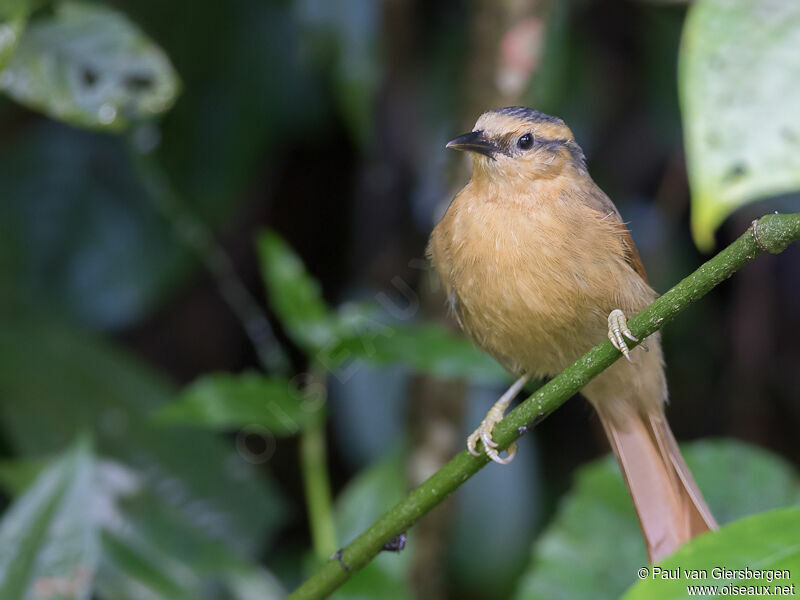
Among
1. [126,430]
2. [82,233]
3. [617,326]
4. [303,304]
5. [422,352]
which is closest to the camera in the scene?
[617,326]

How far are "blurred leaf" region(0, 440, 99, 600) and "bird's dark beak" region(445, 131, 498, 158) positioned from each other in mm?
1011

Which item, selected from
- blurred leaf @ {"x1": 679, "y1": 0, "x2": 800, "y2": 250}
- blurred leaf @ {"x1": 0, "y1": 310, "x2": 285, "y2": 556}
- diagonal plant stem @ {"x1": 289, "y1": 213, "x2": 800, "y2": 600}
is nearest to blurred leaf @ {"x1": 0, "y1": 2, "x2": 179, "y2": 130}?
blurred leaf @ {"x1": 0, "y1": 310, "x2": 285, "y2": 556}

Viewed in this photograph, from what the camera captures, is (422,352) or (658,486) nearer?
(658,486)

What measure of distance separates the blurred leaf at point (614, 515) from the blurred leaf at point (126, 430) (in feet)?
3.09

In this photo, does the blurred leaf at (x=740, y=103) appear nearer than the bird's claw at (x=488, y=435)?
Yes

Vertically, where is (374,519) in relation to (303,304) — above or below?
below

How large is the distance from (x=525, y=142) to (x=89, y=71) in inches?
41.3

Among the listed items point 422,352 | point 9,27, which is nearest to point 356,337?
point 422,352

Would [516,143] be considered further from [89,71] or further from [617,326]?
[89,71]

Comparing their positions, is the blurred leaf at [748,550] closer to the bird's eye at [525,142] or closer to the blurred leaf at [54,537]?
the bird's eye at [525,142]

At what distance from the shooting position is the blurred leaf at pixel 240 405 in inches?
78.9

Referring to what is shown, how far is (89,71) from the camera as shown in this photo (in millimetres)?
2117

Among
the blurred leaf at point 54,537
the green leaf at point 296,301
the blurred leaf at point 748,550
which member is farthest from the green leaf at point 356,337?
the blurred leaf at point 748,550

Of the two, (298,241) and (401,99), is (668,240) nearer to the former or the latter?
(401,99)
